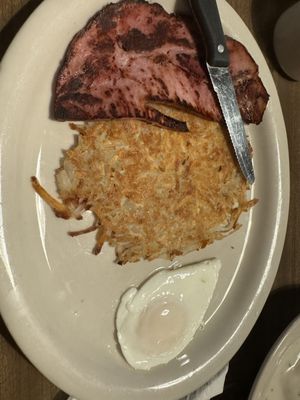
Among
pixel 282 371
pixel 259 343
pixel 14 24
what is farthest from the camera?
pixel 259 343

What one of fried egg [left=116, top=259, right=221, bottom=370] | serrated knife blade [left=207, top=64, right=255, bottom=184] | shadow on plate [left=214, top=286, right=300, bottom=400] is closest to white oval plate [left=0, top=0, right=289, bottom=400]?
fried egg [left=116, top=259, right=221, bottom=370]

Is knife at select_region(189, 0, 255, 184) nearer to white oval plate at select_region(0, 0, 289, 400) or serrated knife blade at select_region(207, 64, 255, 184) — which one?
serrated knife blade at select_region(207, 64, 255, 184)

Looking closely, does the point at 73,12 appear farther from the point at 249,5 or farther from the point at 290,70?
the point at 290,70

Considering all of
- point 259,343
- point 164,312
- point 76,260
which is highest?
point 76,260

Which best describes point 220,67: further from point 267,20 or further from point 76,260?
point 76,260

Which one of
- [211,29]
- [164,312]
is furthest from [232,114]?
[164,312]

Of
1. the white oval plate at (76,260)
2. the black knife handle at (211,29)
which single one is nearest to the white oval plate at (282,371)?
the white oval plate at (76,260)

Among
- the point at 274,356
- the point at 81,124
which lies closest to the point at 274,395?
the point at 274,356
